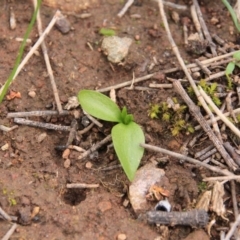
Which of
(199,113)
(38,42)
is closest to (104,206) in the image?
(199,113)

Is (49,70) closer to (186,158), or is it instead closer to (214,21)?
(186,158)

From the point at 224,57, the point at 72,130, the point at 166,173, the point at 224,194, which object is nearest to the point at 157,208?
the point at 166,173

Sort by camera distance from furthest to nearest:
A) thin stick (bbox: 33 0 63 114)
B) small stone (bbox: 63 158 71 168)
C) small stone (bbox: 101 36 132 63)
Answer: small stone (bbox: 101 36 132 63), thin stick (bbox: 33 0 63 114), small stone (bbox: 63 158 71 168)

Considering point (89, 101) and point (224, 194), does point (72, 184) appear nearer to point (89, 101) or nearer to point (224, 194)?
point (89, 101)

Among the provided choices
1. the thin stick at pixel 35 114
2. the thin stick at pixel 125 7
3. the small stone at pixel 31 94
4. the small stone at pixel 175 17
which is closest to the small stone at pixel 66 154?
the thin stick at pixel 35 114

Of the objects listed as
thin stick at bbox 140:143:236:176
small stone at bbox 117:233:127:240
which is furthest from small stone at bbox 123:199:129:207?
thin stick at bbox 140:143:236:176

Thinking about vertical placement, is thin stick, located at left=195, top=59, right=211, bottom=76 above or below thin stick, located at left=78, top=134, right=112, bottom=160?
above

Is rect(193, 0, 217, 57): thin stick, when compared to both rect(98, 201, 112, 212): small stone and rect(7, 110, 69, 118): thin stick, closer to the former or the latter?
rect(7, 110, 69, 118): thin stick

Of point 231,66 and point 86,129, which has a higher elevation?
point 231,66
